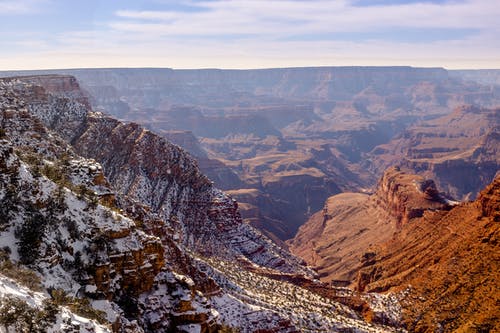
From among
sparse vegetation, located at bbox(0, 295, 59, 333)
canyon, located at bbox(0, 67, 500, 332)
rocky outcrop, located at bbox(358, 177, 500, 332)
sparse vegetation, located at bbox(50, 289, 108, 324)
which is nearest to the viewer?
sparse vegetation, located at bbox(0, 295, 59, 333)

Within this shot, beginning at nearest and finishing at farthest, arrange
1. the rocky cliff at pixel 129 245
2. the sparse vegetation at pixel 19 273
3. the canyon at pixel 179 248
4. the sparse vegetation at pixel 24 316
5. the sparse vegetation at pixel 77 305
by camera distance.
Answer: the sparse vegetation at pixel 24 316
the sparse vegetation at pixel 19 273
the sparse vegetation at pixel 77 305
the rocky cliff at pixel 129 245
the canyon at pixel 179 248

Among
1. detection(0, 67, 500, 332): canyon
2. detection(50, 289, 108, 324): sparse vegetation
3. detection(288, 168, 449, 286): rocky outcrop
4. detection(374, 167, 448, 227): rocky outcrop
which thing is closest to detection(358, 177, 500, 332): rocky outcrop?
detection(0, 67, 500, 332): canyon

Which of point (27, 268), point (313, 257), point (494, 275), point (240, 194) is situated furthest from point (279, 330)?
point (240, 194)

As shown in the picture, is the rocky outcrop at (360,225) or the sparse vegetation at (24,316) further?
the rocky outcrop at (360,225)

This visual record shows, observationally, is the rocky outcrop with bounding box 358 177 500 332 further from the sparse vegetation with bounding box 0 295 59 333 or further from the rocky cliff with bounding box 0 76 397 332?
the sparse vegetation with bounding box 0 295 59 333

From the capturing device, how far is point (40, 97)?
78.1 m

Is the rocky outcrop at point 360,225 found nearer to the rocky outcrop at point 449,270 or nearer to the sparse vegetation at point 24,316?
the rocky outcrop at point 449,270

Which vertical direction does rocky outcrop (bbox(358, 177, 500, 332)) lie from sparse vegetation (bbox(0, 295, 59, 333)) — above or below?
below

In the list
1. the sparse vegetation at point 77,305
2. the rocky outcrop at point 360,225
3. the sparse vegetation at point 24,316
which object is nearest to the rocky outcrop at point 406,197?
the rocky outcrop at point 360,225

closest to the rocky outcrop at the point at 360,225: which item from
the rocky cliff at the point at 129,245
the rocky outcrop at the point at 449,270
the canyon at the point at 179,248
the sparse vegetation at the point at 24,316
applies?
the canyon at the point at 179,248

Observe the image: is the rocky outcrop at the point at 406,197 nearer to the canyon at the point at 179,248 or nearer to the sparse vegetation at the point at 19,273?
the canyon at the point at 179,248

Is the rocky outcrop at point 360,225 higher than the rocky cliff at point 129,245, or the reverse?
the rocky cliff at point 129,245

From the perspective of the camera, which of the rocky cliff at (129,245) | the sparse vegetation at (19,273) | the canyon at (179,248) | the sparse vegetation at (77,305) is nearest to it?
the sparse vegetation at (19,273)

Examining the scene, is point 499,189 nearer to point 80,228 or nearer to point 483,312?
point 483,312
